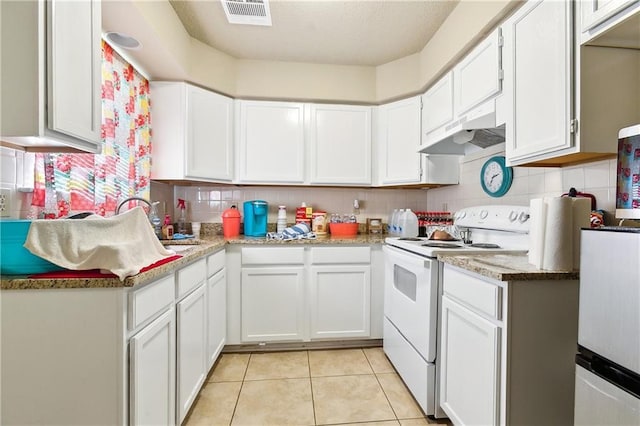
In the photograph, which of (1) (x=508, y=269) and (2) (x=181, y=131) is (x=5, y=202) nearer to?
(2) (x=181, y=131)

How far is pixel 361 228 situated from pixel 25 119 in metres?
2.48

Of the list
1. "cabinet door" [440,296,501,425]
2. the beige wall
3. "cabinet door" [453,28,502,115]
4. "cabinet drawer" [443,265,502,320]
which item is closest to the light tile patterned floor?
"cabinet door" [440,296,501,425]

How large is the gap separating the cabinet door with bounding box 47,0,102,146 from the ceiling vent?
821mm

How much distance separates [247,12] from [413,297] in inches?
79.9

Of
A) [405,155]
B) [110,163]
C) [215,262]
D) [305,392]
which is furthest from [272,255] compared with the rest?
[405,155]

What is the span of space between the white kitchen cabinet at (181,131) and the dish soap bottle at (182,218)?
1.42 feet

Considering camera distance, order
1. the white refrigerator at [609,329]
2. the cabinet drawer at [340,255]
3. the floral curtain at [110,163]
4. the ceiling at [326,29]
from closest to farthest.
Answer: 1. the white refrigerator at [609,329]
2. the floral curtain at [110,163]
3. the ceiling at [326,29]
4. the cabinet drawer at [340,255]

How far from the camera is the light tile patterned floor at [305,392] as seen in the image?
1.59m

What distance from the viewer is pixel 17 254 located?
94 cm

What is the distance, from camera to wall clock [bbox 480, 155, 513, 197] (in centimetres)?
187

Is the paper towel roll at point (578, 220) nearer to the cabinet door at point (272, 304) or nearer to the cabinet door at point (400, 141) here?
the cabinet door at point (400, 141)

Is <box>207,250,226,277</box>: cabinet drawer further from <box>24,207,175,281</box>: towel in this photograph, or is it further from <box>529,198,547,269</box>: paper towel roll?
<box>529,198,547,269</box>: paper towel roll

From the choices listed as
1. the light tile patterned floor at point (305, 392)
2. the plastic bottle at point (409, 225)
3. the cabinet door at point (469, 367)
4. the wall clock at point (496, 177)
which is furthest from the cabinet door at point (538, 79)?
the light tile patterned floor at point (305, 392)

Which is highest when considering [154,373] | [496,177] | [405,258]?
[496,177]
